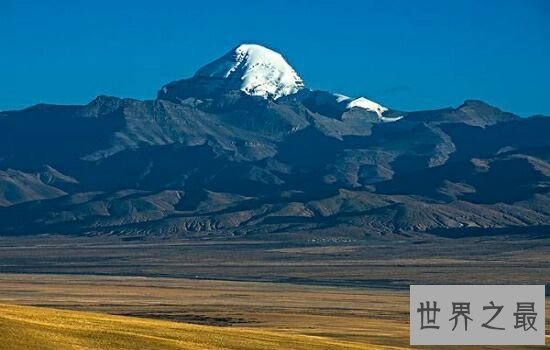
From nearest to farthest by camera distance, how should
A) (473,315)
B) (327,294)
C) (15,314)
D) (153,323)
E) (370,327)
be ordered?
(473,315) < (15,314) < (153,323) < (370,327) < (327,294)

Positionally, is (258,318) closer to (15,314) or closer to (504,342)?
(15,314)

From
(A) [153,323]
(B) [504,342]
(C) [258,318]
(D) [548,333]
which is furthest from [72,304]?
(B) [504,342]

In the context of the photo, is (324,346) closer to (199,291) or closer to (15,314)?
(15,314)

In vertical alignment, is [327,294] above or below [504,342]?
above

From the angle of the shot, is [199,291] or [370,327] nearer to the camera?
[370,327]

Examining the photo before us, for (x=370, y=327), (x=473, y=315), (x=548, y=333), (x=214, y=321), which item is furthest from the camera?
(x=214, y=321)

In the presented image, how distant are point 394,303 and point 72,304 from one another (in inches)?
1391

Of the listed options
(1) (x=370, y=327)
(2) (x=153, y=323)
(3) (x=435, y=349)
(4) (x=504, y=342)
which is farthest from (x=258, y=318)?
(4) (x=504, y=342)

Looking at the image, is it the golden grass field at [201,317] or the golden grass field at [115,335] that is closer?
the golden grass field at [115,335]

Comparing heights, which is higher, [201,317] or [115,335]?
[201,317]

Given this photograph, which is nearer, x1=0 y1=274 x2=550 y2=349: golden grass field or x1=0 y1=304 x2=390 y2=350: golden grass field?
x1=0 y1=304 x2=390 y2=350: golden grass field

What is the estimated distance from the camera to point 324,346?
247 ft

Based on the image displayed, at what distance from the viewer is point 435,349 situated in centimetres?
9256

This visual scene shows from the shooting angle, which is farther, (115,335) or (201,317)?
(201,317)
